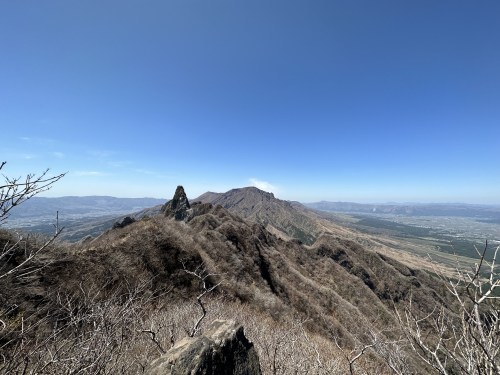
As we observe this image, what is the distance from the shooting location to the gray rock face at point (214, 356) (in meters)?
8.12

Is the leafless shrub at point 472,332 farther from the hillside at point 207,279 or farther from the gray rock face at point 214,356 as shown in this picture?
the gray rock face at point 214,356

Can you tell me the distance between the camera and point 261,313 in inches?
1315

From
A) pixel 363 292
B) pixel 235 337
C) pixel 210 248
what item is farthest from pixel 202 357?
pixel 363 292

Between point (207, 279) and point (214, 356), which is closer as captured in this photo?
point (214, 356)

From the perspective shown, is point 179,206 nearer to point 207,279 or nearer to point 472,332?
point 207,279

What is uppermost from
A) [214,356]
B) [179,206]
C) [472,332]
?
[179,206]

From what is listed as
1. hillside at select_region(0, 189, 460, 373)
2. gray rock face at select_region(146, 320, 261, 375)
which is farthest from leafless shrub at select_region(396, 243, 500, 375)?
gray rock face at select_region(146, 320, 261, 375)

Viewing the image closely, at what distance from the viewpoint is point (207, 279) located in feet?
118

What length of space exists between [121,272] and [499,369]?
99.7 feet

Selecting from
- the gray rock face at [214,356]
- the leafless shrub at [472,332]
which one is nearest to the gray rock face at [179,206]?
the gray rock face at [214,356]

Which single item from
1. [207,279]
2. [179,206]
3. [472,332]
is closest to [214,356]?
[472,332]

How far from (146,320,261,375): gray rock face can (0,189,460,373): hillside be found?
3.47 meters

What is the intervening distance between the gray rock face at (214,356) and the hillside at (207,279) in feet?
11.4

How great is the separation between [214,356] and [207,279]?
28312 millimetres
